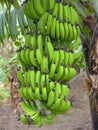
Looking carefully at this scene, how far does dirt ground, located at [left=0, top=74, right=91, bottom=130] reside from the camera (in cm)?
459

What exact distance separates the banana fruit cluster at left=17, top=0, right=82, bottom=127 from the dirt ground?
2.88 meters

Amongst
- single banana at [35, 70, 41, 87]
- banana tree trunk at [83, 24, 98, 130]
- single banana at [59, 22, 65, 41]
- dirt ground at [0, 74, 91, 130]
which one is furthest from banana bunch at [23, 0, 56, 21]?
dirt ground at [0, 74, 91, 130]

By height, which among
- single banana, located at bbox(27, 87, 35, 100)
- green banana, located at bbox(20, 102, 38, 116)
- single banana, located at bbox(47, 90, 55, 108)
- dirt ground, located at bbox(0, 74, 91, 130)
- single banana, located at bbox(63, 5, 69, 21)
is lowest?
dirt ground, located at bbox(0, 74, 91, 130)

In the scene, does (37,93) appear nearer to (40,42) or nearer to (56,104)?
(56,104)

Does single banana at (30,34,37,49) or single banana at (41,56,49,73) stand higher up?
single banana at (30,34,37,49)

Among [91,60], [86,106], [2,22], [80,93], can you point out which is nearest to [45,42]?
[91,60]

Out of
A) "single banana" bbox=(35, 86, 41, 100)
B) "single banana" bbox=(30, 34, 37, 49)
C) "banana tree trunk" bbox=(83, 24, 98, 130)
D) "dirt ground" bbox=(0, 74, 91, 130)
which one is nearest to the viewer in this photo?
"single banana" bbox=(35, 86, 41, 100)

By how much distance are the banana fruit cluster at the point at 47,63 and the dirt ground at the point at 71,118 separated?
288 centimetres

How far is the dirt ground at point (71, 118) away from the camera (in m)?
4.59

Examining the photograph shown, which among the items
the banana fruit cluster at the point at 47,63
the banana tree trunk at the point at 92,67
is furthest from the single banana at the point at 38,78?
the banana tree trunk at the point at 92,67

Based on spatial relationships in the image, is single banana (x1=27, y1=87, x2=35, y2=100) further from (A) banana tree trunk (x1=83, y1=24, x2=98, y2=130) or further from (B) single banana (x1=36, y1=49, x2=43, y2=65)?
(A) banana tree trunk (x1=83, y1=24, x2=98, y2=130)

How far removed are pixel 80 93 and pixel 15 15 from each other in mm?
3145

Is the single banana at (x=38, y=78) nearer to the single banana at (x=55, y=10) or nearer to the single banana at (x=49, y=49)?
the single banana at (x=49, y=49)

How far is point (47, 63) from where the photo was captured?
5.01ft
